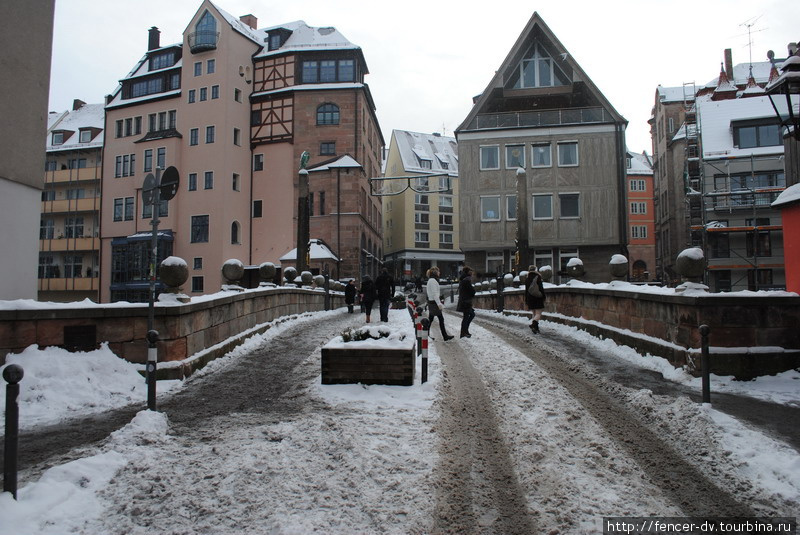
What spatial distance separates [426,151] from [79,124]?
3677 cm

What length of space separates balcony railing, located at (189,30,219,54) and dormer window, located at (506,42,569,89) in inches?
919

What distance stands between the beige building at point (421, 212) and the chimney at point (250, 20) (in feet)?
66.9

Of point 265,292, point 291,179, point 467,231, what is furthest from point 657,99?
point 265,292

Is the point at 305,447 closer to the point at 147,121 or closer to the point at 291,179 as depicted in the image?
the point at 291,179

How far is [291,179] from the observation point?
144ft

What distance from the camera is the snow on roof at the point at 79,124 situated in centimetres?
5262

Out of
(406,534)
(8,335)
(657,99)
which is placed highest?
(657,99)

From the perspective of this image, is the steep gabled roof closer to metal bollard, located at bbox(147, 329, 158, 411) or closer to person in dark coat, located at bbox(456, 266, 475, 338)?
person in dark coat, located at bbox(456, 266, 475, 338)

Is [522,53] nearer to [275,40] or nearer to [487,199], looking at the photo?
[487,199]

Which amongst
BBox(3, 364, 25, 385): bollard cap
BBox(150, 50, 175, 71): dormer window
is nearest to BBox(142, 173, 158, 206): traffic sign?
BBox(3, 364, 25, 385): bollard cap

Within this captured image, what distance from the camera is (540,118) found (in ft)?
110

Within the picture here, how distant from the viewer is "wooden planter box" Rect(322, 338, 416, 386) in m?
7.56

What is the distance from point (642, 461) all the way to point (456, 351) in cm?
613

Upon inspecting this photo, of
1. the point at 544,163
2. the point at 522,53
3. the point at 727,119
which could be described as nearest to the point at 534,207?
the point at 544,163
